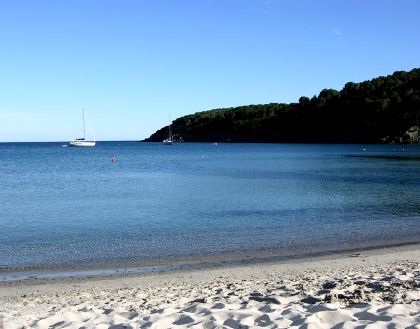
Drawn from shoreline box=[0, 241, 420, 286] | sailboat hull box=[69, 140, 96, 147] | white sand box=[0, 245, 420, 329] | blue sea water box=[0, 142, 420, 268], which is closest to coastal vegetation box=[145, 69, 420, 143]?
sailboat hull box=[69, 140, 96, 147]

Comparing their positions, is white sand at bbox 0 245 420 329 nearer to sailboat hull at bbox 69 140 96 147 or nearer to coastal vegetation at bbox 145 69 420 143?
coastal vegetation at bbox 145 69 420 143

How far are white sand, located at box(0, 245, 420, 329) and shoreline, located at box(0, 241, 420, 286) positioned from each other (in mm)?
554

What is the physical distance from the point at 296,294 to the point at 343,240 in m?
8.45

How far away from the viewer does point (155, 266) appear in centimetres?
1305

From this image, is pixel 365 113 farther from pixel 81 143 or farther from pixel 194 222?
pixel 194 222

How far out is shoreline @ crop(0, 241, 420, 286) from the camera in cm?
1212

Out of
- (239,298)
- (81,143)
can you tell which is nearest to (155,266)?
(239,298)

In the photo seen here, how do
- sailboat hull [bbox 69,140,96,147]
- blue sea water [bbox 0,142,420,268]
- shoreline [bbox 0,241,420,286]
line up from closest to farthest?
shoreline [bbox 0,241,420,286] < blue sea water [bbox 0,142,420,268] < sailboat hull [bbox 69,140,96,147]

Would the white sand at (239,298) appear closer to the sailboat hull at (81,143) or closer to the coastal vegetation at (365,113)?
the coastal vegetation at (365,113)

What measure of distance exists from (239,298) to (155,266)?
4937 millimetres

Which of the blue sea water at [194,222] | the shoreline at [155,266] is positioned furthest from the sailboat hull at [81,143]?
the shoreline at [155,266]

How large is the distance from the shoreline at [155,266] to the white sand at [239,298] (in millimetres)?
554

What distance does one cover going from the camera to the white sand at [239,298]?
6.84m

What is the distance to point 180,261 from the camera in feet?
44.8
